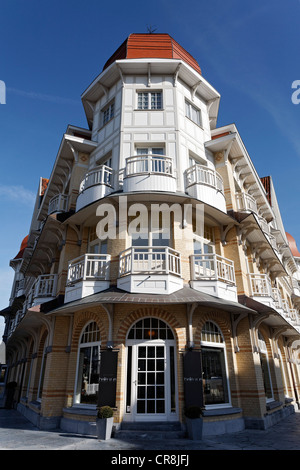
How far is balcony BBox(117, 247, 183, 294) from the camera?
9.85m

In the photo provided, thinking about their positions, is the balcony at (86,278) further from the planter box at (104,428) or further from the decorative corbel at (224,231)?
the decorative corbel at (224,231)

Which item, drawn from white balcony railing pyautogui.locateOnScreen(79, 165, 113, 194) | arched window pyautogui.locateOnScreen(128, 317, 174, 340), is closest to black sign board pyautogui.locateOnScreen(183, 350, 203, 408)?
arched window pyautogui.locateOnScreen(128, 317, 174, 340)

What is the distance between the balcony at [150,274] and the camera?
388 inches

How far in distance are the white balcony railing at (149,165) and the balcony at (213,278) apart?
3.67 metres

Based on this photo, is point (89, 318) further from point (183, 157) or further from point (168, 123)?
point (168, 123)

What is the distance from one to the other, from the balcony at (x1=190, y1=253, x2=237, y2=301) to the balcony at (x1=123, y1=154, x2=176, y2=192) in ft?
9.86

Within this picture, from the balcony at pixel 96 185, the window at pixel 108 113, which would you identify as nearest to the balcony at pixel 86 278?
the balcony at pixel 96 185

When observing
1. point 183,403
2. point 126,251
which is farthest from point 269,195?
point 183,403

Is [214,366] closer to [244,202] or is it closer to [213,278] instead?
[213,278]

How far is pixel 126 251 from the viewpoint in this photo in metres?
10.8

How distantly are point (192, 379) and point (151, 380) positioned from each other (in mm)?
1331

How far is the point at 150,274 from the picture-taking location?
32.8 ft

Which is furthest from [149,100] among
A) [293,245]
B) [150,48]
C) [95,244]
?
[293,245]

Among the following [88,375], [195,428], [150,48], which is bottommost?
[195,428]
